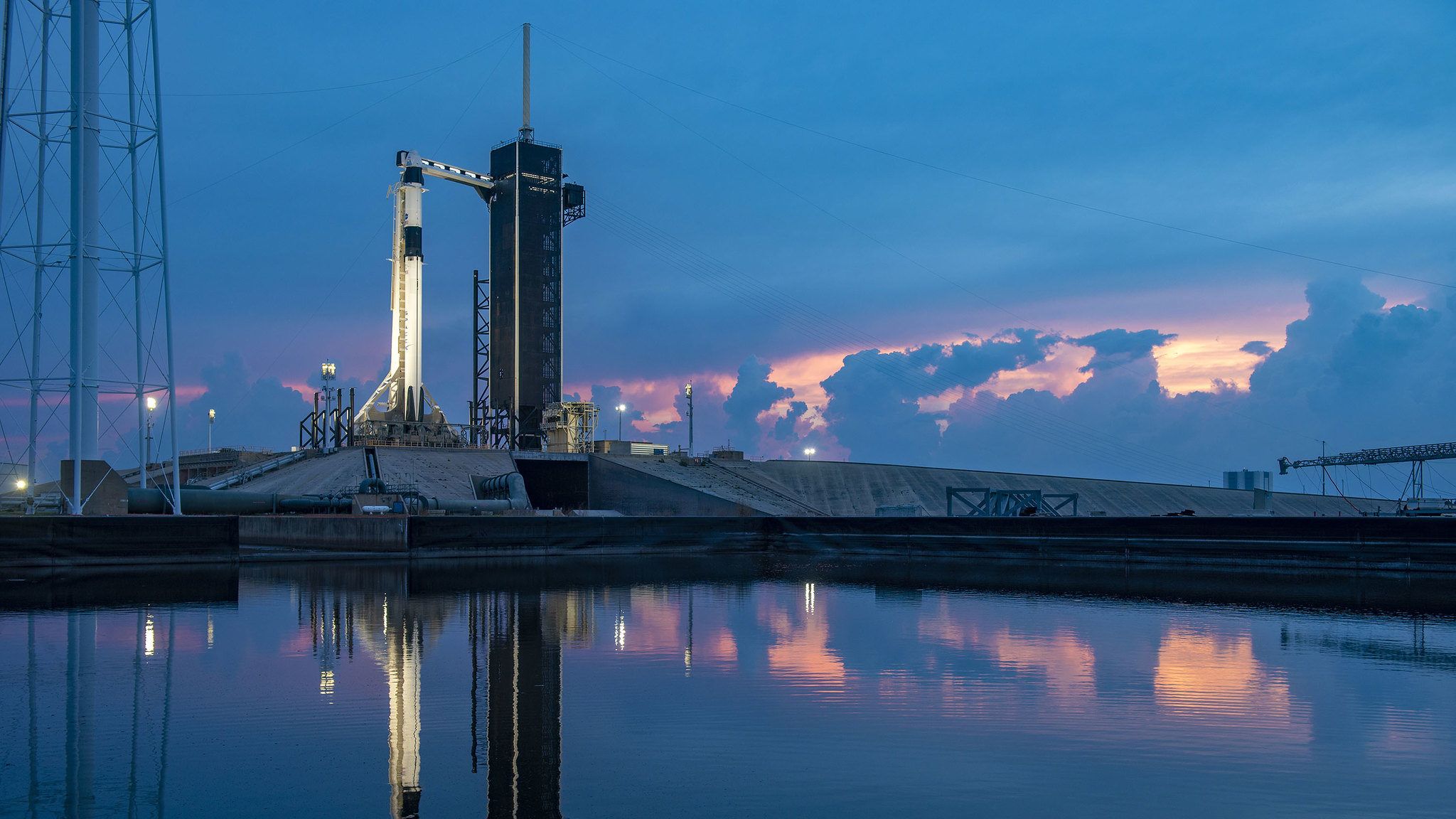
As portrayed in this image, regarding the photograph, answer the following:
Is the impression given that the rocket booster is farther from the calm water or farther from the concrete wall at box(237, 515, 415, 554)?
the calm water

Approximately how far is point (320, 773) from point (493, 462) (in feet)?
219

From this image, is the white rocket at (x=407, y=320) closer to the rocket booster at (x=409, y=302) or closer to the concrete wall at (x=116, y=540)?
the rocket booster at (x=409, y=302)

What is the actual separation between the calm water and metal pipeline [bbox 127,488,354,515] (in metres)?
27.4

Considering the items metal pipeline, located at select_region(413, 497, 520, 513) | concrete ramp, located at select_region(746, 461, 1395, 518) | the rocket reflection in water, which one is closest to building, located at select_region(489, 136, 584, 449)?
concrete ramp, located at select_region(746, 461, 1395, 518)

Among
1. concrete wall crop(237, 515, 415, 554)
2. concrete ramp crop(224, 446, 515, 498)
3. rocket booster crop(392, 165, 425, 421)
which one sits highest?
rocket booster crop(392, 165, 425, 421)

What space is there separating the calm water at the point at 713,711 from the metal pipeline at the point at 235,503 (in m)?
27.4

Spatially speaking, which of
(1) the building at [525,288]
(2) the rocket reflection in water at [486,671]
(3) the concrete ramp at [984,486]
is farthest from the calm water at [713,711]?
(1) the building at [525,288]

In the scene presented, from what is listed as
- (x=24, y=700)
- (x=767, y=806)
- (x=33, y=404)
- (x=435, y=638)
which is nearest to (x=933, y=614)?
(x=435, y=638)

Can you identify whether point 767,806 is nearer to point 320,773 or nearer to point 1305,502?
point 320,773

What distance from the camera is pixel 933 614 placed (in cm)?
2762

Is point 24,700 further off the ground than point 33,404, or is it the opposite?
Answer: point 33,404

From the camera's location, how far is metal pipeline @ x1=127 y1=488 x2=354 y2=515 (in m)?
53.5

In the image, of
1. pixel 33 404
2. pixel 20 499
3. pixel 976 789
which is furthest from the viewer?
pixel 20 499

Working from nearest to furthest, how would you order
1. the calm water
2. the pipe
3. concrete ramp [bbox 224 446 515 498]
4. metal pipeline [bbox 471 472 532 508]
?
the calm water, the pipe, concrete ramp [bbox 224 446 515 498], metal pipeline [bbox 471 472 532 508]
